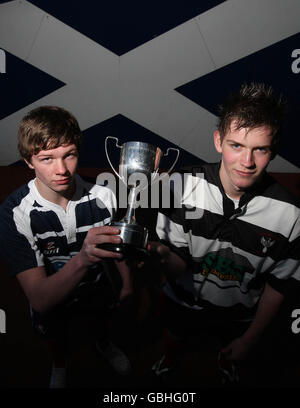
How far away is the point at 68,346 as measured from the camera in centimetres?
113

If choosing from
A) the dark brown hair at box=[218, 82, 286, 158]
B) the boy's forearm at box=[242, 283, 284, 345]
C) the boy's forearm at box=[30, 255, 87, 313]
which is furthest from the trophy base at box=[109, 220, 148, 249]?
the boy's forearm at box=[242, 283, 284, 345]

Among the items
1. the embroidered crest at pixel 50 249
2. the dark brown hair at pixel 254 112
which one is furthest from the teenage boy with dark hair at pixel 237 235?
the embroidered crest at pixel 50 249

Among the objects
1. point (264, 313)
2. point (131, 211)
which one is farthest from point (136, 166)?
point (264, 313)

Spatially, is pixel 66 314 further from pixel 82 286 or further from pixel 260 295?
pixel 260 295

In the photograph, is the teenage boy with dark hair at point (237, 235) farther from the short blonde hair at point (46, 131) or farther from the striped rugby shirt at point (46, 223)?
the short blonde hair at point (46, 131)

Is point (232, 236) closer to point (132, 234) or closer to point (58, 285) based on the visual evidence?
point (132, 234)

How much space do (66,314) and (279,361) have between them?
35.8 inches

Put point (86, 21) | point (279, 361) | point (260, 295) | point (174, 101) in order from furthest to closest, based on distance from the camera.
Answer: point (174, 101), point (86, 21), point (279, 361), point (260, 295)

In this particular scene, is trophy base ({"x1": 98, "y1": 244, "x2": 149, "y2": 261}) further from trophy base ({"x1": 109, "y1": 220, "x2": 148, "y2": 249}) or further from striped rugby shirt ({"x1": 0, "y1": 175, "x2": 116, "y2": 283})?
striped rugby shirt ({"x1": 0, "y1": 175, "x2": 116, "y2": 283})

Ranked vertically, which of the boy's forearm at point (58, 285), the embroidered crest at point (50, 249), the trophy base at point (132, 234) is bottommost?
the boy's forearm at point (58, 285)

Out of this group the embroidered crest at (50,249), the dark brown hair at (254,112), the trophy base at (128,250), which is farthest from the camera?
the embroidered crest at (50,249)

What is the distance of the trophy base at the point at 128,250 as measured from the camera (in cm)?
66
